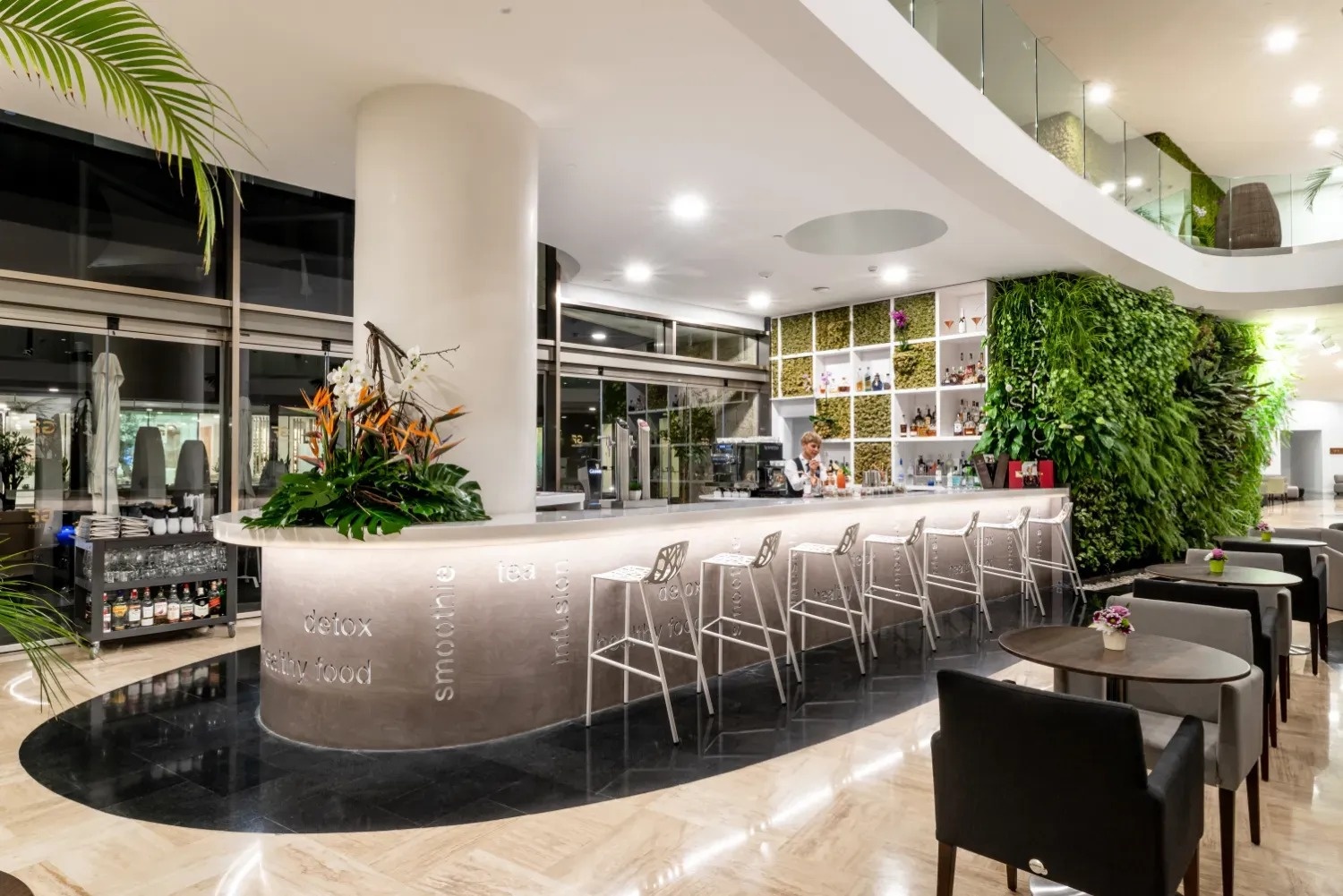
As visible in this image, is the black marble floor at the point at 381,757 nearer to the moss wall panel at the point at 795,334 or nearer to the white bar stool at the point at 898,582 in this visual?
the white bar stool at the point at 898,582

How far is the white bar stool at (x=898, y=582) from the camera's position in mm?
5707

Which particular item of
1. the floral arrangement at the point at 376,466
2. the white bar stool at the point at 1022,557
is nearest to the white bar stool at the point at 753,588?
the floral arrangement at the point at 376,466

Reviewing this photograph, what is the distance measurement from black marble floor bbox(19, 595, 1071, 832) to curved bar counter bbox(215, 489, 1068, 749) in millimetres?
133

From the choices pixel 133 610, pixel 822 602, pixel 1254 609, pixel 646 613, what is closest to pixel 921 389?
pixel 822 602

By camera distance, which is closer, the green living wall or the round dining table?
the round dining table

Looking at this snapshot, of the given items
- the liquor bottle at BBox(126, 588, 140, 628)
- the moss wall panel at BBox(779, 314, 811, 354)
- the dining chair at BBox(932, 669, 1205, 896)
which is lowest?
the liquor bottle at BBox(126, 588, 140, 628)

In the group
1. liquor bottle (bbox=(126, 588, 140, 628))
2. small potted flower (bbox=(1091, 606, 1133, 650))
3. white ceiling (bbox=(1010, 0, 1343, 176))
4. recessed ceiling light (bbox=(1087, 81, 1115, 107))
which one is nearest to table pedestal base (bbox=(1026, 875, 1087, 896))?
small potted flower (bbox=(1091, 606, 1133, 650))

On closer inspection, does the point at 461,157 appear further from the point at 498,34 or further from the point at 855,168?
the point at 855,168

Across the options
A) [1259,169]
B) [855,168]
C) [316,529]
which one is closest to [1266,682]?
[855,168]

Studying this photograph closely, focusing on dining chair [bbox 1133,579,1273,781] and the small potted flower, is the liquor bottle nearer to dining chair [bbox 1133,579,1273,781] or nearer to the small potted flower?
the small potted flower

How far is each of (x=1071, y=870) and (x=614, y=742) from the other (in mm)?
2296

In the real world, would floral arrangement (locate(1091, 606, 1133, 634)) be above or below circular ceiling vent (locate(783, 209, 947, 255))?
below

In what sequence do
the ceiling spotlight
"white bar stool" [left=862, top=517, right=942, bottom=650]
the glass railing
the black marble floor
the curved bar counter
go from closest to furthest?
the black marble floor
the curved bar counter
the glass railing
"white bar stool" [left=862, top=517, right=942, bottom=650]
the ceiling spotlight

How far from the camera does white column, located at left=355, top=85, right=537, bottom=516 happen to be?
418 centimetres
